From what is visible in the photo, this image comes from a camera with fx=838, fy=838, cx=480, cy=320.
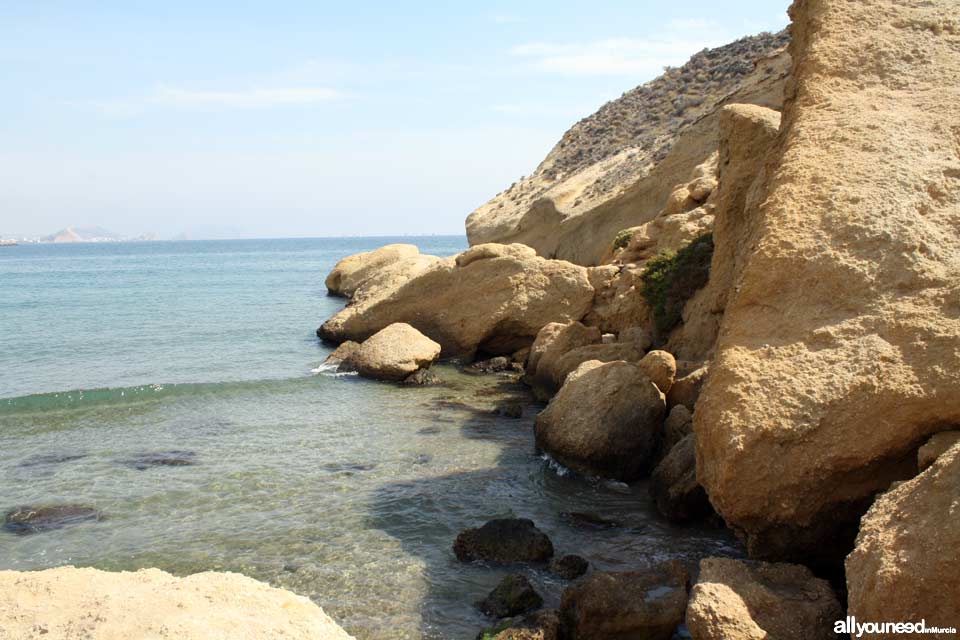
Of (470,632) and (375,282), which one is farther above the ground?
(375,282)

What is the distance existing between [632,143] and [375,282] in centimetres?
1328

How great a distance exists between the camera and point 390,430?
16.4 meters

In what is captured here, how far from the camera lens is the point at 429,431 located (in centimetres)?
1617

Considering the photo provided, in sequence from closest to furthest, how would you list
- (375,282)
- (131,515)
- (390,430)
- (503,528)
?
(503,528), (131,515), (390,430), (375,282)

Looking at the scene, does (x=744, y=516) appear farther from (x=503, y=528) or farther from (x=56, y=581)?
(x=56, y=581)

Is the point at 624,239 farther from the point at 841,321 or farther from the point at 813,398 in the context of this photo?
the point at 813,398

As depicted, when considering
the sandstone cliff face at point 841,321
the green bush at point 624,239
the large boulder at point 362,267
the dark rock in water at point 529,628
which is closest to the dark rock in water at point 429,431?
the dark rock in water at point 529,628

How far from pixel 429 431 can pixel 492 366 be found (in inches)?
242

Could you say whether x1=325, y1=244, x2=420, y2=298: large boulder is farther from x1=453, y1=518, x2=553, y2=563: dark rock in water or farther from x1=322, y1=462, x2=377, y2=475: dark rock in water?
x1=453, y1=518, x2=553, y2=563: dark rock in water

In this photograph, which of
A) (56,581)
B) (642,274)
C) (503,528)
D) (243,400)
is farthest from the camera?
(243,400)

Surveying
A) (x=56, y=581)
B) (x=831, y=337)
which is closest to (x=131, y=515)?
(x=56, y=581)

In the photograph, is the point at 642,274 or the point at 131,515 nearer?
the point at 131,515

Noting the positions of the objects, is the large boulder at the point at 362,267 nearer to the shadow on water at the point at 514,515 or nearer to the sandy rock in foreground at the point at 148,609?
the shadow on water at the point at 514,515

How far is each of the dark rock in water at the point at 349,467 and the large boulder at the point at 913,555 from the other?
29.1ft
